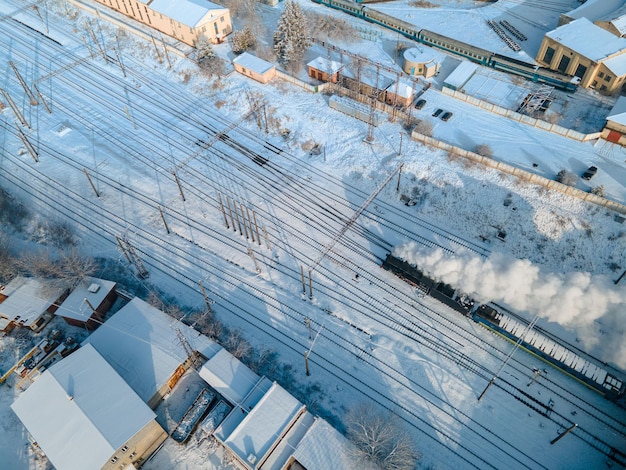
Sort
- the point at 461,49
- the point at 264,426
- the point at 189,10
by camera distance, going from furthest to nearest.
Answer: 1. the point at 189,10
2. the point at 461,49
3. the point at 264,426

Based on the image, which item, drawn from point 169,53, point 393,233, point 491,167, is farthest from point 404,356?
point 169,53

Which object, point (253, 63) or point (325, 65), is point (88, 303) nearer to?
point (253, 63)

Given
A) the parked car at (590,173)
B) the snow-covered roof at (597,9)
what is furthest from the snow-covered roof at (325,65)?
the snow-covered roof at (597,9)

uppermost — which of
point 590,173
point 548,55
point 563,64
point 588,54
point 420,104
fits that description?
point 548,55

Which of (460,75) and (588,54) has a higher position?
(588,54)

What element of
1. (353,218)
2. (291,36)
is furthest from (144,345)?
(291,36)

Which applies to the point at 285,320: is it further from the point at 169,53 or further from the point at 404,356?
the point at 169,53
